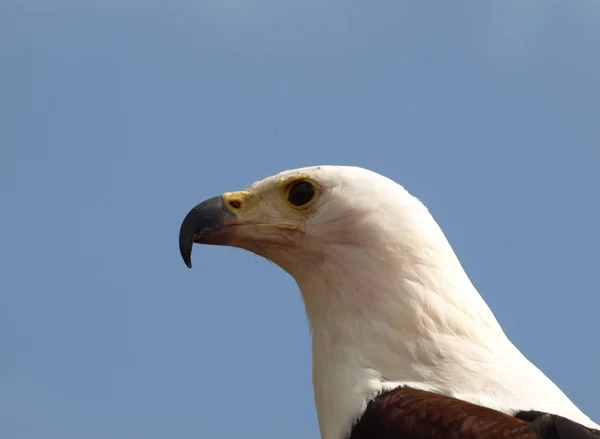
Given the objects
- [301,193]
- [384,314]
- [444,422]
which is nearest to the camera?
[444,422]

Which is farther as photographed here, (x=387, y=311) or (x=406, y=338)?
(x=387, y=311)

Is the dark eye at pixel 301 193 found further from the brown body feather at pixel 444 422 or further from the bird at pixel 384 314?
the brown body feather at pixel 444 422

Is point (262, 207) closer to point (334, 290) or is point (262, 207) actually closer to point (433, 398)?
point (334, 290)

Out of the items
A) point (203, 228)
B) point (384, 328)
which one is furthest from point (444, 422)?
point (203, 228)

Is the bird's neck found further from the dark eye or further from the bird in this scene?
the dark eye

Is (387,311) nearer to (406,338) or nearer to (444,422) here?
(406,338)

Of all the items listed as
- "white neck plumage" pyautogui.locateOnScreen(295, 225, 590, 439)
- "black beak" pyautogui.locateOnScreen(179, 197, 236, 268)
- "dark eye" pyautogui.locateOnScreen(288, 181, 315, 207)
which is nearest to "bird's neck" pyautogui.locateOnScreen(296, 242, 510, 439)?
"white neck plumage" pyautogui.locateOnScreen(295, 225, 590, 439)

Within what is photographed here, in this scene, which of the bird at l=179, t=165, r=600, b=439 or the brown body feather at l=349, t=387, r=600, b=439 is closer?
the brown body feather at l=349, t=387, r=600, b=439
